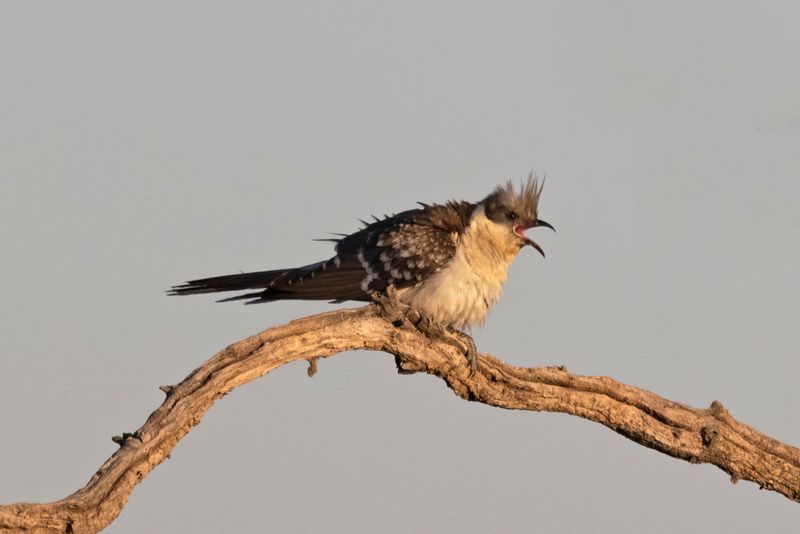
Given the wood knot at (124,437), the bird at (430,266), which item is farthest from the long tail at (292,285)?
the wood knot at (124,437)

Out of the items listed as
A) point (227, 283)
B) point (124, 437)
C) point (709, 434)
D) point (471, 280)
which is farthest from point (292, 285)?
point (709, 434)

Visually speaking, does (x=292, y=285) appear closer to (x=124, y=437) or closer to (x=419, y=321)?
(x=419, y=321)

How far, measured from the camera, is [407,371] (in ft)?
24.4

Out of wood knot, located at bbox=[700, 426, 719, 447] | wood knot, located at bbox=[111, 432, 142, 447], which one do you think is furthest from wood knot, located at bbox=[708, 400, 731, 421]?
wood knot, located at bbox=[111, 432, 142, 447]

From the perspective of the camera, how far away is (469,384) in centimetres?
751

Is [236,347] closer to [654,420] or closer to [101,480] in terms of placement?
[101,480]

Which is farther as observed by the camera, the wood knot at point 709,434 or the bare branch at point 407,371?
the wood knot at point 709,434

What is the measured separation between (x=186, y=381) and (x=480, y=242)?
3.02 m

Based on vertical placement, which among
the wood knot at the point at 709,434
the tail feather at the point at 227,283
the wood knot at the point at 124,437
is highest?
the tail feather at the point at 227,283

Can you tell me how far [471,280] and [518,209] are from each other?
0.78 m

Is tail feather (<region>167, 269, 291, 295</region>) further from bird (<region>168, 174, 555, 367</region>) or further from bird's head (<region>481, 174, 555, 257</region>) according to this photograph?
bird's head (<region>481, 174, 555, 257</region>)

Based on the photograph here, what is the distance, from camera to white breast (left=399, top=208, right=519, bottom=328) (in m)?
8.12

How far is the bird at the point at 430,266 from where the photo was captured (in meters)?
8.20

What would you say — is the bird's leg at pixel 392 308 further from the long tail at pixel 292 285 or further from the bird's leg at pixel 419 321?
the long tail at pixel 292 285
